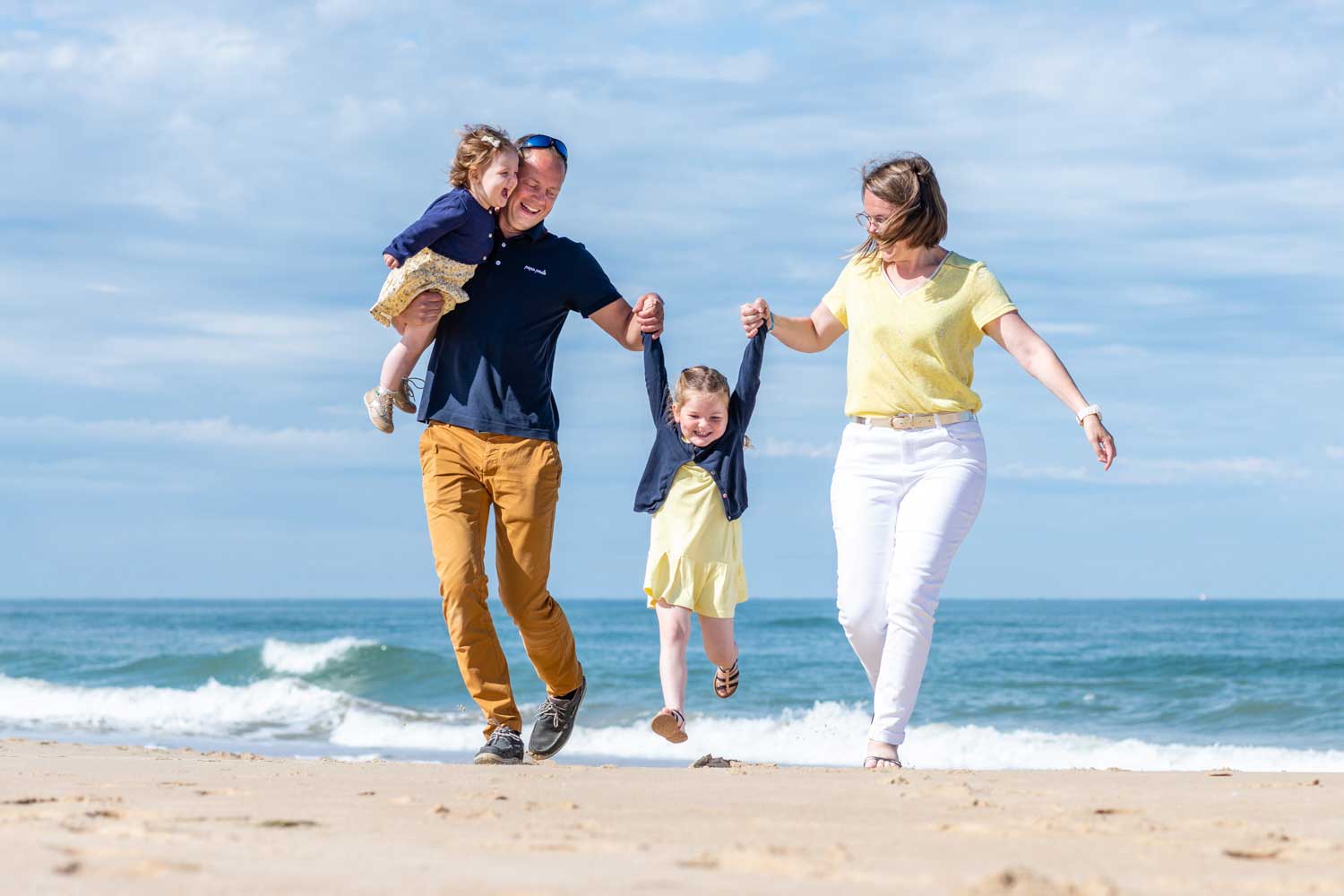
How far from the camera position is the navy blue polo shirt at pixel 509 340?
15.9ft

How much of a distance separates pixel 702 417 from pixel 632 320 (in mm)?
469

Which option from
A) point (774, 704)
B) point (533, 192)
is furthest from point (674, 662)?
point (774, 704)

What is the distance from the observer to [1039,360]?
175 inches

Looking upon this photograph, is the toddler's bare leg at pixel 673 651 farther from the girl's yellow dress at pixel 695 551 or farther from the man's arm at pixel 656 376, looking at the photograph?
the man's arm at pixel 656 376

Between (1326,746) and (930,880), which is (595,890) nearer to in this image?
(930,880)

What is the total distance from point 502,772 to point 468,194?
205 centimetres

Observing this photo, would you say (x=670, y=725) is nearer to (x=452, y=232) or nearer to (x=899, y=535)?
(x=899, y=535)

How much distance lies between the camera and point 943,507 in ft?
14.4

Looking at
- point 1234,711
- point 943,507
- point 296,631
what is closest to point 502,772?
point 943,507

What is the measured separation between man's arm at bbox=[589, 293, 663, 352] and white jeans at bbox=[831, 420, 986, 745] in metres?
0.93

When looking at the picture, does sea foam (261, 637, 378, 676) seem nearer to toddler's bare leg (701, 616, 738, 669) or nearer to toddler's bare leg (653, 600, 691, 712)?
toddler's bare leg (701, 616, 738, 669)

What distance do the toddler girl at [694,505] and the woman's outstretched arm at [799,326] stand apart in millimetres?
216

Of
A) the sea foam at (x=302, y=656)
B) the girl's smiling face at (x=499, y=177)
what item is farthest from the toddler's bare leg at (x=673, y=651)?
the sea foam at (x=302, y=656)

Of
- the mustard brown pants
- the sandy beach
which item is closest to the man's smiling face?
the mustard brown pants
